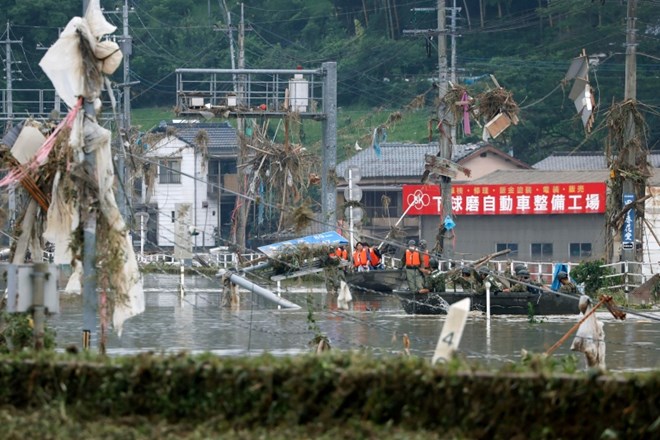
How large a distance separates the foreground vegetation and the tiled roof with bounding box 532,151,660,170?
5419cm

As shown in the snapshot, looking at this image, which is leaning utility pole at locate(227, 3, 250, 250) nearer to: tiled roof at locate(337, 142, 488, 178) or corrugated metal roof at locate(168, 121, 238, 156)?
tiled roof at locate(337, 142, 488, 178)

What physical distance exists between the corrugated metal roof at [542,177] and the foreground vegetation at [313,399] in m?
42.3

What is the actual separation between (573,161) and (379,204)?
9.28 m

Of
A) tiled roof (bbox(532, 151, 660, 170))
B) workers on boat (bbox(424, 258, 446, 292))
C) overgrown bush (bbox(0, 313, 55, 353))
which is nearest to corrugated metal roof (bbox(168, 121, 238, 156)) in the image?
tiled roof (bbox(532, 151, 660, 170))

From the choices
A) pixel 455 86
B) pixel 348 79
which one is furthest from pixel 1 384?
pixel 348 79

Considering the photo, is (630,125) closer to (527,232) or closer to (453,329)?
(527,232)

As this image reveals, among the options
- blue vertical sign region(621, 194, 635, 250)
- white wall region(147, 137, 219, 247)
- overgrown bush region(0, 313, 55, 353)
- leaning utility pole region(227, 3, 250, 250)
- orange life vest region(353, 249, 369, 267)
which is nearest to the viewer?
overgrown bush region(0, 313, 55, 353)

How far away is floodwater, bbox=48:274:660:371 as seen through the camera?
24406 millimetres

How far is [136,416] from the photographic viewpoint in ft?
38.9

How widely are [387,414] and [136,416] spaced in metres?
2.19

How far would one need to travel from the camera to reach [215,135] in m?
75.4

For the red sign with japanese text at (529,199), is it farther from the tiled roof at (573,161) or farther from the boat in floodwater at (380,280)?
the tiled roof at (573,161)

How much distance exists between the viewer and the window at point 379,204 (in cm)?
6600

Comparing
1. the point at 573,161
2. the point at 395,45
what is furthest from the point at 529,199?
the point at 395,45
